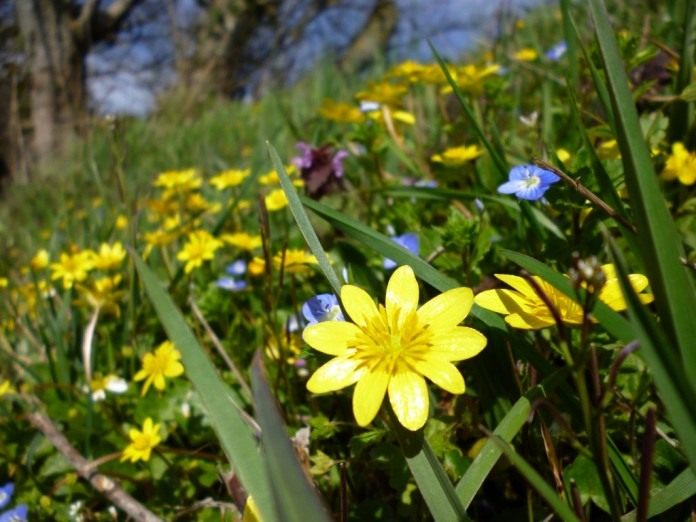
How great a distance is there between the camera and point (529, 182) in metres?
1.01

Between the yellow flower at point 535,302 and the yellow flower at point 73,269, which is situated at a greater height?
the yellow flower at point 73,269

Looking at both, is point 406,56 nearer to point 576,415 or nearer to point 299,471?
point 576,415

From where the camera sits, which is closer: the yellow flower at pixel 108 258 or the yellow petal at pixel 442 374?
the yellow petal at pixel 442 374

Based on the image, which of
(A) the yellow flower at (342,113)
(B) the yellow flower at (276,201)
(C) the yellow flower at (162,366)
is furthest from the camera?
(A) the yellow flower at (342,113)

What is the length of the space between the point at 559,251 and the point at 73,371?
3.85 ft

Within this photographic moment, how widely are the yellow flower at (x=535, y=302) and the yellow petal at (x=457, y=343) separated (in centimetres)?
4

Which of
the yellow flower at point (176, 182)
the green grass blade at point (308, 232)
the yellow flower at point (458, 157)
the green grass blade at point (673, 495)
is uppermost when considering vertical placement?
the yellow flower at point (176, 182)

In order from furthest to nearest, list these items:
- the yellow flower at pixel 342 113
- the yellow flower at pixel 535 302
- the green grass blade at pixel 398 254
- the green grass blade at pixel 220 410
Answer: the yellow flower at pixel 342 113
the green grass blade at pixel 398 254
the yellow flower at pixel 535 302
the green grass blade at pixel 220 410

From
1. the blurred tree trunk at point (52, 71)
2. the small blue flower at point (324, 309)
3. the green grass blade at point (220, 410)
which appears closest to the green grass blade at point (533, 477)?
the green grass blade at point (220, 410)

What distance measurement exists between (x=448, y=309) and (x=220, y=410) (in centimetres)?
28

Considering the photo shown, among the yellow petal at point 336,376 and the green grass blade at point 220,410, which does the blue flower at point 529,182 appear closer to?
the yellow petal at point 336,376

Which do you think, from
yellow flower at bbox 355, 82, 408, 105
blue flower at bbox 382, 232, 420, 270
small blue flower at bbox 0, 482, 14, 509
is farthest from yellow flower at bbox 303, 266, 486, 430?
yellow flower at bbox 355, 82, 408, 105

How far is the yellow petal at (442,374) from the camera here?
2.06 feet

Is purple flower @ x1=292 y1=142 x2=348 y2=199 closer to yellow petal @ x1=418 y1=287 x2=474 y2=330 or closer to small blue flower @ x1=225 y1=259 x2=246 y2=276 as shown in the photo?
small blue flower @ x1=225 y1=259 x2=246 y2=276
